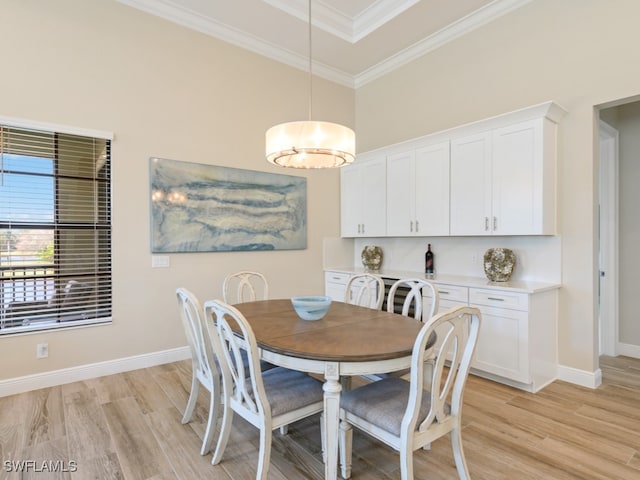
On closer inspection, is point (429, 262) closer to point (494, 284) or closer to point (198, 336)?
point (494, 284)

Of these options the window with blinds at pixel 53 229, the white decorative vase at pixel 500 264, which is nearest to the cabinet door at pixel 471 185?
the white decorative vase at pixel 500 264

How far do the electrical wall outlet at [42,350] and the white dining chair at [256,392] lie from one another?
6.78ft

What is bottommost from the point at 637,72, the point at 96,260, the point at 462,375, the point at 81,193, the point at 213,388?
the point at 213,388

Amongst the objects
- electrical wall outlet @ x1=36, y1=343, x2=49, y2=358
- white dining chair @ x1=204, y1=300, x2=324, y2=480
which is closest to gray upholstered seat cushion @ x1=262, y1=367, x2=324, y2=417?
white dining chair @ x1=204, y1=300, x2=324, y2=480

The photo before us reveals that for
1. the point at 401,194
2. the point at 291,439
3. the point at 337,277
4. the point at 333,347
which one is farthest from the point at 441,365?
the point at 337,277

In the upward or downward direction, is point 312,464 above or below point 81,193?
below

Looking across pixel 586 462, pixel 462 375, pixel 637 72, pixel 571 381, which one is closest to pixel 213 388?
pixel 462 375

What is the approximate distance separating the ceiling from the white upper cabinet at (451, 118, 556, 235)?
1.41 metres

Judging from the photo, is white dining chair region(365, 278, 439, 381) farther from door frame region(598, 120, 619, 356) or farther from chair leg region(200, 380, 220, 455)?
door frame region(598, 120, 619, 356)

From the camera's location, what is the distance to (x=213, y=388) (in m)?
2.16

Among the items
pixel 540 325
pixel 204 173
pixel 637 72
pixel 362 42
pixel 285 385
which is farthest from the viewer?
pixel 362 42

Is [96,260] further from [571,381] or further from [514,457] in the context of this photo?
[571,381]

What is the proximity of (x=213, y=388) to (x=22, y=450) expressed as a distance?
48.3 inches

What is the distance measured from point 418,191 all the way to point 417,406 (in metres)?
2.87
